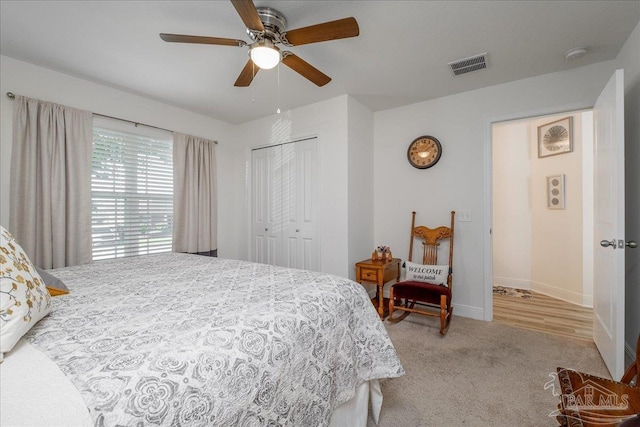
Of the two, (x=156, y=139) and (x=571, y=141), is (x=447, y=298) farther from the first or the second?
(x=156, y=139)

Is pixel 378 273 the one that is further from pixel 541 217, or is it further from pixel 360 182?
pixel 541 217

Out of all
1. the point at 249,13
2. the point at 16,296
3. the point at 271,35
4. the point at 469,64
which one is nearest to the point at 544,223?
the point at 469,64

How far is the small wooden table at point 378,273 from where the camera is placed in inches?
117

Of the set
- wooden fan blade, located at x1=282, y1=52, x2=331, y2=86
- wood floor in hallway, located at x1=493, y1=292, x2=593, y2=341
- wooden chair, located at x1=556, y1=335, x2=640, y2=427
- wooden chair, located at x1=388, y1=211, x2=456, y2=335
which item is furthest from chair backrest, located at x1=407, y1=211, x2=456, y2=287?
wooden chair, located at x1=556, y1=335, x2=640, y2=427

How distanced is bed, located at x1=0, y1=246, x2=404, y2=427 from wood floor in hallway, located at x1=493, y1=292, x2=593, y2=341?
2255 mm

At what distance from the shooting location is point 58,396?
602 mm

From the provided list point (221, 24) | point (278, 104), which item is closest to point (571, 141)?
point (278, 104)

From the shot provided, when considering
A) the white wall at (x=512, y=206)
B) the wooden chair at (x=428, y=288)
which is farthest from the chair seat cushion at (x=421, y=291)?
the white wall at (x=512, y=206)

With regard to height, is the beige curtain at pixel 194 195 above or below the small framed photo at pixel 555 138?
below

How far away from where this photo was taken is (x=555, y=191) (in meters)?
3.82

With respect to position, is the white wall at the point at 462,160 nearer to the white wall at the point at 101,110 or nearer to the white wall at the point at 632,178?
the white wall at the point at 632,178

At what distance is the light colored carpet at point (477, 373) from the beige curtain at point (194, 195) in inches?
102

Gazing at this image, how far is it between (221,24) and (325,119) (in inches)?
62.1

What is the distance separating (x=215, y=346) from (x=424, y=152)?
10.4ft
